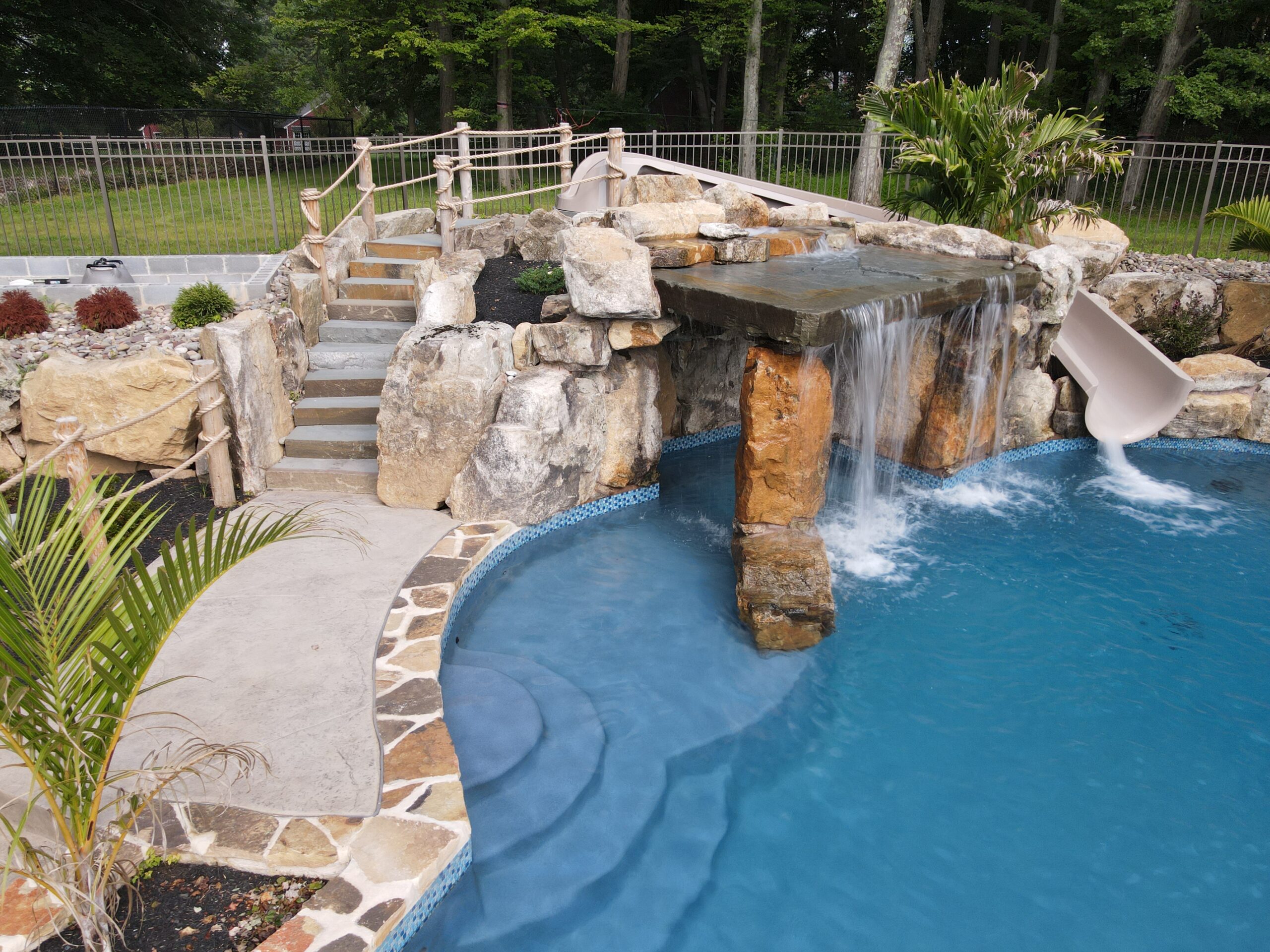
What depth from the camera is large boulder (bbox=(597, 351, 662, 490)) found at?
7.80m

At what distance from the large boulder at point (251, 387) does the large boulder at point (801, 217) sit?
5919mm

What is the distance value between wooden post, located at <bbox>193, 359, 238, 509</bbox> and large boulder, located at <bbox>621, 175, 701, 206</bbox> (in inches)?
194

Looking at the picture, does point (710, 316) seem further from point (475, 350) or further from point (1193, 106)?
point (1193, 106)

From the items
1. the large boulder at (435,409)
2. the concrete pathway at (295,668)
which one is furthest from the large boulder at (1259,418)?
the concrete pathway at (295,668)

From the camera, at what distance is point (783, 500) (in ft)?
21.8

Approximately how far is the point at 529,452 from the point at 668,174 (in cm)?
683

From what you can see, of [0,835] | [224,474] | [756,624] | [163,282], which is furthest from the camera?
[163,282]

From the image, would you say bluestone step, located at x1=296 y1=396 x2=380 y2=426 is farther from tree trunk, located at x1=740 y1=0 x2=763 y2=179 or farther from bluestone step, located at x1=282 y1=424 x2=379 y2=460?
tree trunk, located at x1=740 y1=0 x2=763 y2=179

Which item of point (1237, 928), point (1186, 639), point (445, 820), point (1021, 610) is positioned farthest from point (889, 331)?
point (445, 820)

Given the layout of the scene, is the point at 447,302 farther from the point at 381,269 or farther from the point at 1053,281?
the point at 1053,281

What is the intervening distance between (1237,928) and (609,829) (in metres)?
3.09

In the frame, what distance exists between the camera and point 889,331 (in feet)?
23.7

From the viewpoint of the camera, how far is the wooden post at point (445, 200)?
31.4ft

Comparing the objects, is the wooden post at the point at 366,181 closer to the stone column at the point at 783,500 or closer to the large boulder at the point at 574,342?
the large boulder at the point at 574,342
